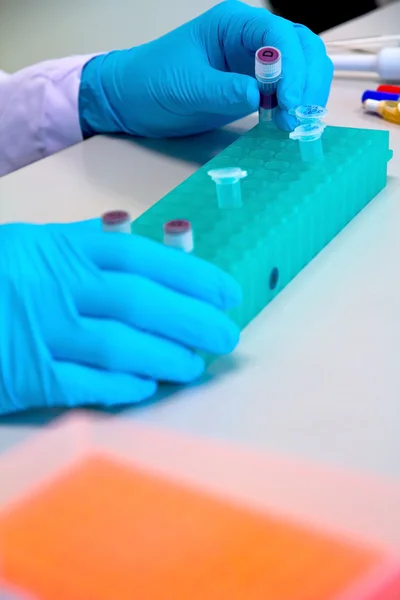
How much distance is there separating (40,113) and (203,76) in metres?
0.37

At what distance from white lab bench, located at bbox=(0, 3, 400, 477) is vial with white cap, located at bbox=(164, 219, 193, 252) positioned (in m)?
0.11

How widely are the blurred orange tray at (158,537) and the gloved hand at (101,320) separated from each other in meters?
0.05

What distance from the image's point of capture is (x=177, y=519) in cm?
44

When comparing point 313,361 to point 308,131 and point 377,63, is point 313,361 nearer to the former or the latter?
point 308,131

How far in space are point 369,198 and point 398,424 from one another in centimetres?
43

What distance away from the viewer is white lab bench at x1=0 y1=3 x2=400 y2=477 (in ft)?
1.67

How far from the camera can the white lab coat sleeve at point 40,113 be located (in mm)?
1188

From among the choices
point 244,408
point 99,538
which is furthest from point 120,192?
point 99,538

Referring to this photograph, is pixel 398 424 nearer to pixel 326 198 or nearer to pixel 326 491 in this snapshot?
pixel 326 491

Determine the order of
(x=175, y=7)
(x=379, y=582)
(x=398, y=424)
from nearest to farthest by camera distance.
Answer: (x=379, y=582)
(x=398, y=424)
(x=175, y=7)

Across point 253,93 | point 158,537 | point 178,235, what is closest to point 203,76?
point 253,93

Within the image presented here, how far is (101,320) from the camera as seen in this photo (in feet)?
1.77

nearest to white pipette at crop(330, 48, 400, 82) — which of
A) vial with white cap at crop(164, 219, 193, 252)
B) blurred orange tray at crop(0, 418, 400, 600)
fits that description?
vial with white cap at crop(164, 219, 193, 252)

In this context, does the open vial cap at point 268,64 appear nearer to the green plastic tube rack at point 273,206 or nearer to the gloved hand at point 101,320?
the green plastic tube rack at point 273,206
